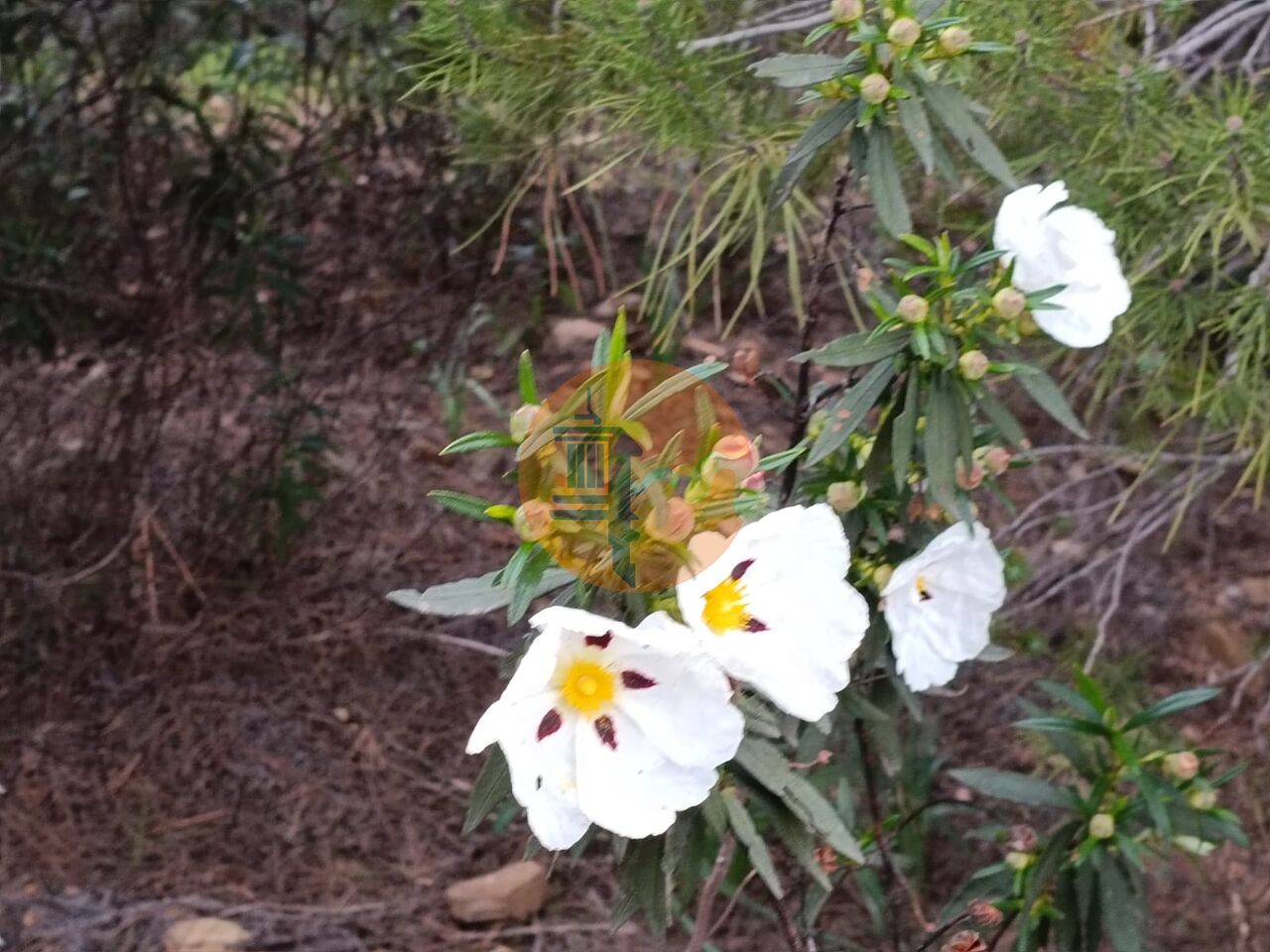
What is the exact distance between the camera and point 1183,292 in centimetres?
166

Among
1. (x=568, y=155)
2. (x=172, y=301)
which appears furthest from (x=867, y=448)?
(x=172, y=301)

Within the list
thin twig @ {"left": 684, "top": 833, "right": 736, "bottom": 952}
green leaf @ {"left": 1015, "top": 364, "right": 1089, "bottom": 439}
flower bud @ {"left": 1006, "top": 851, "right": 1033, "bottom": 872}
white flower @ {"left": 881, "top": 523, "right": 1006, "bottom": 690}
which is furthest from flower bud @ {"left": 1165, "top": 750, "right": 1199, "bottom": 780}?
thin twig @ {"left": 684, "top": 833, "right": 736, "bottom": 952}

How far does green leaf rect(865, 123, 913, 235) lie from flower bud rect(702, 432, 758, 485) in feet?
1.34

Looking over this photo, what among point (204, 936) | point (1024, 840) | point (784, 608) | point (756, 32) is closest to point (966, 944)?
point (1024, 840)

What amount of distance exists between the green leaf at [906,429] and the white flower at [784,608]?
0.31 meters

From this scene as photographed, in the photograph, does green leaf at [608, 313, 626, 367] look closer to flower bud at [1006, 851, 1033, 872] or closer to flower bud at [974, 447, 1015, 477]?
flower bud at [974, 447, 1015, 477]

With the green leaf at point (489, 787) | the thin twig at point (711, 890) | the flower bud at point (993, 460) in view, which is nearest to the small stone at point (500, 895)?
the thin twig at point (711, 890)

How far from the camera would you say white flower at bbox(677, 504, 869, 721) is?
884mm

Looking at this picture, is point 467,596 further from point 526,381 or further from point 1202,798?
point 1202,798

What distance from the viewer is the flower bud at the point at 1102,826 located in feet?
4.89

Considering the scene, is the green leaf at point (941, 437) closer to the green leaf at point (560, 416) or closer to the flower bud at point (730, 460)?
the flower bud at point (730, 460)

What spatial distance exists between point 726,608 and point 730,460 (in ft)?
0.39

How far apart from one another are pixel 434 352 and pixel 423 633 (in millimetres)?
757

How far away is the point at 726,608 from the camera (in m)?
0.89
